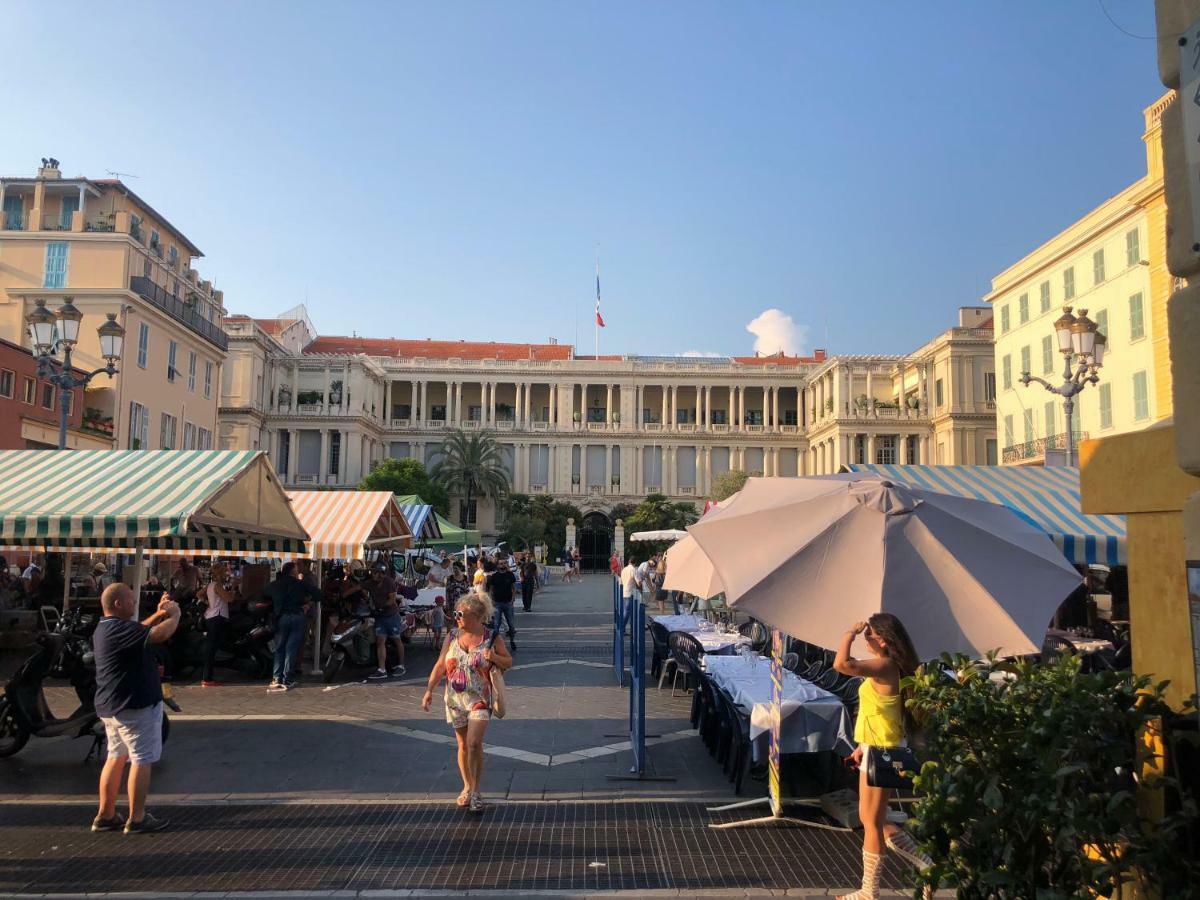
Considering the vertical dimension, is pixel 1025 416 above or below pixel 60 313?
above

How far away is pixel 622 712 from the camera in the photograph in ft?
36.0

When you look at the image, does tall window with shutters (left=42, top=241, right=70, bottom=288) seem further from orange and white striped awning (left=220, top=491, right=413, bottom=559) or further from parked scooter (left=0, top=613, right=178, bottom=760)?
parked scooter (left=0, top=613, right=178, bottom=760)

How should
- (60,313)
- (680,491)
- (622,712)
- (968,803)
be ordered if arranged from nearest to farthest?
(968,803) → (622,712) → (60,313) → (680,491)

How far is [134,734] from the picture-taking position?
245 inches

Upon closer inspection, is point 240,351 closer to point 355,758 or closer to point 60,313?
point 60,313

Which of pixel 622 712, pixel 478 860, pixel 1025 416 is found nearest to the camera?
pixel 478 860

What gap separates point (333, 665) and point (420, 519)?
828 centimetres

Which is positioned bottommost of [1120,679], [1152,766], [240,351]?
[1152,766]

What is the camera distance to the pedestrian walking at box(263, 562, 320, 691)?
39.4 ft

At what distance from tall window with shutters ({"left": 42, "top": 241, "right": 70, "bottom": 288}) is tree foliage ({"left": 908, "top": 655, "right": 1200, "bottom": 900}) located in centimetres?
4092

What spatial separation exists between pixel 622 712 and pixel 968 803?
809cm

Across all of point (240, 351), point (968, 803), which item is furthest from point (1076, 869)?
point (240, 351)

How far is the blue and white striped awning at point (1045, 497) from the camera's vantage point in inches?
436

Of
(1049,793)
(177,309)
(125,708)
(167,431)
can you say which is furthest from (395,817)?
(177,309)
